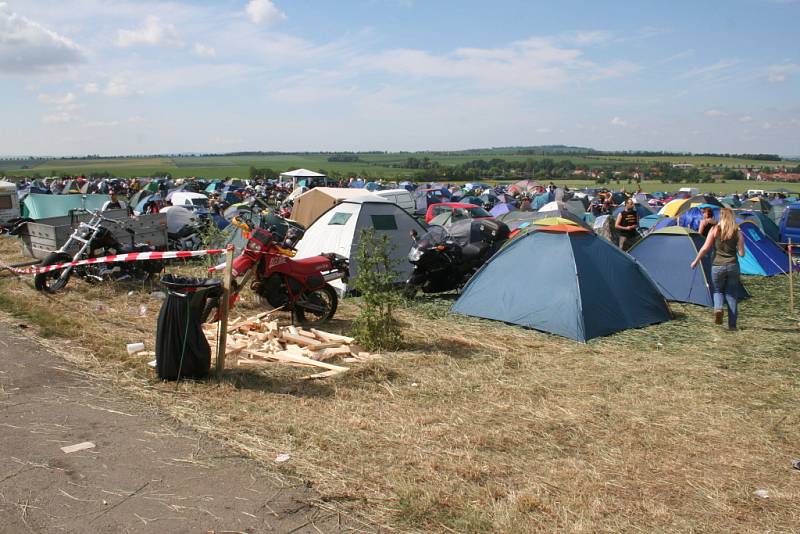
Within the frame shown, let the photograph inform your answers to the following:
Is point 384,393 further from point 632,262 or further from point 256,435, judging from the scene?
point 632,262

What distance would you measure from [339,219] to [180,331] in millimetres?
5840

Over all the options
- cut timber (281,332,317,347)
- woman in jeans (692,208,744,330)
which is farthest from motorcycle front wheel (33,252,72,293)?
woman in jeans (692,208,744,330)

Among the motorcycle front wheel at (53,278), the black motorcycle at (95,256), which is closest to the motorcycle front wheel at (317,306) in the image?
the black motorcycle at (95,256)

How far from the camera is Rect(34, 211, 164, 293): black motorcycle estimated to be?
9.69 metres

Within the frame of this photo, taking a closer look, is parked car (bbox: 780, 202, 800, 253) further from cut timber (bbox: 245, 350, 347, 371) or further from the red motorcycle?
cut timber (bbox: 245, 350, 347, 371)

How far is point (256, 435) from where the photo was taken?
4.48 meters

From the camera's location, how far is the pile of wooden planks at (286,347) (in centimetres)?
632

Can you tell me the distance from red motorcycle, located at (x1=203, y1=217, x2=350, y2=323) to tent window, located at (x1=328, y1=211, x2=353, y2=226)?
2476mm

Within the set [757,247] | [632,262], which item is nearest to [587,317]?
[632,262]

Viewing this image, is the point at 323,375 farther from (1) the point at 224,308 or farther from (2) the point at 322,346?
(1) the point at 224,308

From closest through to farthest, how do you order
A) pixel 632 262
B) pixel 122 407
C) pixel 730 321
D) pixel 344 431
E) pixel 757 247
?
1. pixel 344 431
2. pixel 122 407
3. pixel 730 321
4. pixel 632 262
5. pixel 757 247

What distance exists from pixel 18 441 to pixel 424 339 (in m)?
4.39

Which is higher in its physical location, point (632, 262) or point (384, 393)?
point (632, 262)

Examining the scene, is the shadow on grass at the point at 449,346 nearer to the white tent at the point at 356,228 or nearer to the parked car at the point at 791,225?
the white tent at the point at 356,228
